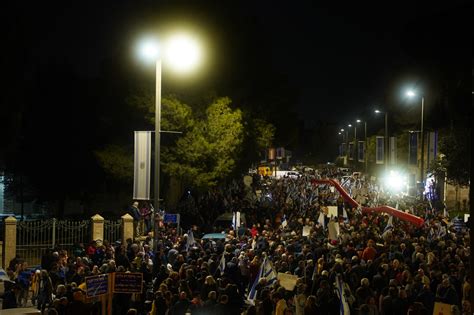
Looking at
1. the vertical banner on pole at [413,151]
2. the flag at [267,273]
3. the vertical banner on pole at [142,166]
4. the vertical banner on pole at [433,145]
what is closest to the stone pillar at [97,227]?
the vertical banner on pole at [142,166]

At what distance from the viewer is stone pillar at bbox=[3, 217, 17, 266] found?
2073 cm

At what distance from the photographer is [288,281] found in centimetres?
1256

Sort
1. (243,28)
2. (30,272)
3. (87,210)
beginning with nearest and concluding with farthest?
1. (30,272)
2. (243,28)
3. (87,210)

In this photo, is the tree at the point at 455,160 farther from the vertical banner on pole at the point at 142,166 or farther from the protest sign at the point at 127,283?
the protest sign at the point at 127,283

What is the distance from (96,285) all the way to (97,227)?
11.4 metres

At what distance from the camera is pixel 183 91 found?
101 feet

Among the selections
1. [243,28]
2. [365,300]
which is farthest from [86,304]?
[243,28]

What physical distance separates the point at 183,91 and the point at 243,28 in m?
5.43

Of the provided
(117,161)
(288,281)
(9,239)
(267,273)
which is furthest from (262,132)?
(288,281)

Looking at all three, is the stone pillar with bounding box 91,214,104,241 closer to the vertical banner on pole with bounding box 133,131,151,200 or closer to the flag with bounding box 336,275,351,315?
the vertical banner on pole with bounding box 133,131,151,200

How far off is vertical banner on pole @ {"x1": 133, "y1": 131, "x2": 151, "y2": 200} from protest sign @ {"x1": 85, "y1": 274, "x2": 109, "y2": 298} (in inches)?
184

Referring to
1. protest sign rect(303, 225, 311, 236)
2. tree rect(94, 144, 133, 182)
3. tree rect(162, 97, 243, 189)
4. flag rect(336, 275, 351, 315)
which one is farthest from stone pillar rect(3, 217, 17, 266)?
flag rect(336, 275, 351, 315)

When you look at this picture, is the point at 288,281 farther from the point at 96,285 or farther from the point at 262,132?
the point at 262,132

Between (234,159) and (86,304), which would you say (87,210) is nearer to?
(234,159)
